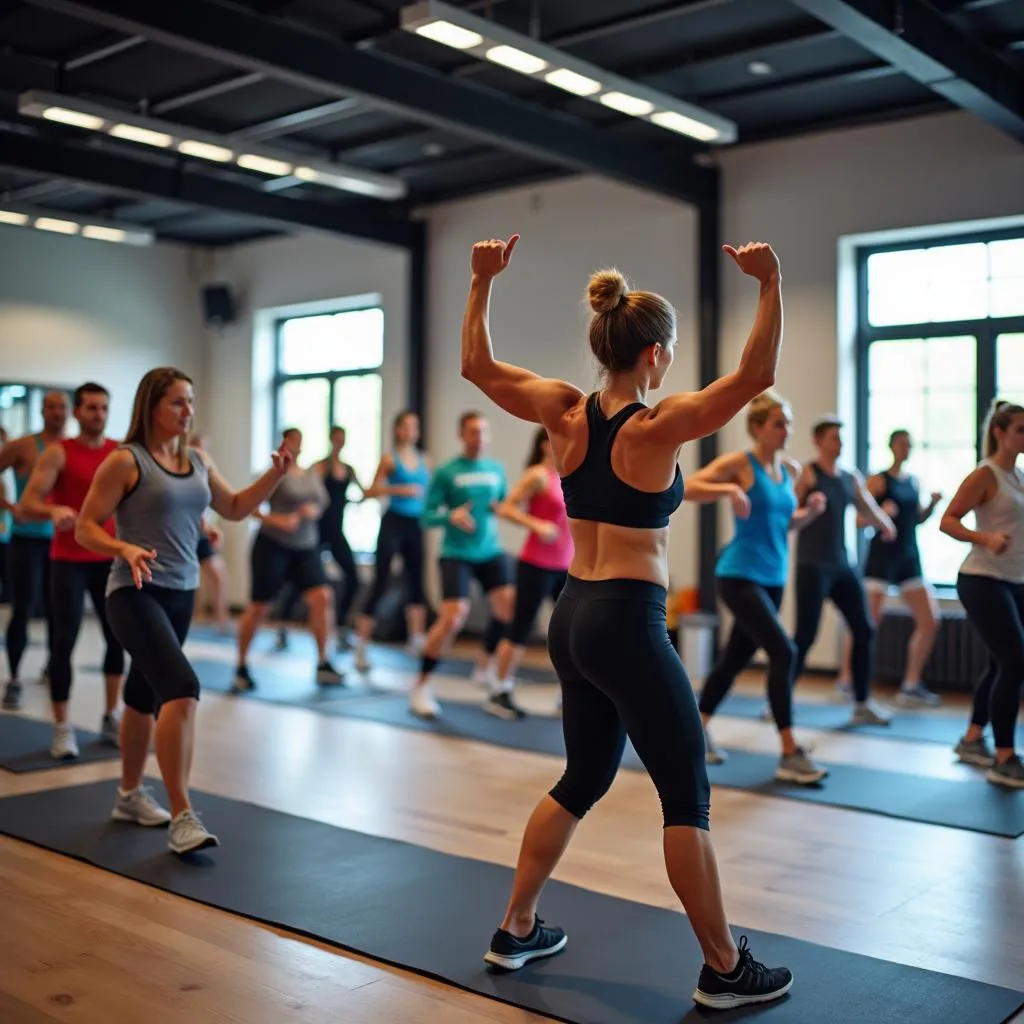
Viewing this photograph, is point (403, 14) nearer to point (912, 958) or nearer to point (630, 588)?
point (630, 588)

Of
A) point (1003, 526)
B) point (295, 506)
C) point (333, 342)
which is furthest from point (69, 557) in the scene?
point (333, 342)

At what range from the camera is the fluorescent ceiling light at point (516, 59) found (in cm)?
538

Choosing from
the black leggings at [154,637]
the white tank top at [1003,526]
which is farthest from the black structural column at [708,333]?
the black leggings at [154,637]

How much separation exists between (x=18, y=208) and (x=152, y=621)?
647 centimetres

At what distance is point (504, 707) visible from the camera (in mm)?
5844

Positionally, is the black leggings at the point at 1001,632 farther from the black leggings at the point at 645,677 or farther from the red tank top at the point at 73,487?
the red tank top at the point at 73,487

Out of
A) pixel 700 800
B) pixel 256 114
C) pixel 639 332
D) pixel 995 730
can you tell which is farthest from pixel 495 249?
pixel 256 114

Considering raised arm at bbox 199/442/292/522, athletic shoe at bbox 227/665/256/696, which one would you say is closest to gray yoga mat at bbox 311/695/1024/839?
athletic shoe at bbox 227/665/256/696

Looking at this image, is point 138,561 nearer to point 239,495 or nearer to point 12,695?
point 239,495

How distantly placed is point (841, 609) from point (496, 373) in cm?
342

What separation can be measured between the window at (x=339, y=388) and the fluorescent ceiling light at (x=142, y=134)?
10.5 ft

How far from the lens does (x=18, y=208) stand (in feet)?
29.0

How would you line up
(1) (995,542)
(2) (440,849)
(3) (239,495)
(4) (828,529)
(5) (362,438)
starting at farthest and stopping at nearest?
(5) (362,438) < (4) (828,529) < (1) (995,542) < (3) (239,495) < (2) (440,849)

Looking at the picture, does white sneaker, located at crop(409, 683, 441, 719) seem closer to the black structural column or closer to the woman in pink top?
the woman in pink top
